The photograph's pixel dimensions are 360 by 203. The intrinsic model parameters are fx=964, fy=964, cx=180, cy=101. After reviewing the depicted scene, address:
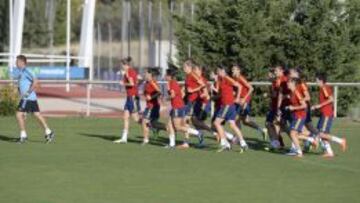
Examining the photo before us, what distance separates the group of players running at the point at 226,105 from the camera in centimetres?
1872

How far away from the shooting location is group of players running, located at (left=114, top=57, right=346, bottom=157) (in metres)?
18.7

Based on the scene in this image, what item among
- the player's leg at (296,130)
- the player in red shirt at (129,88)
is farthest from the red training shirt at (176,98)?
the player's leg at (296,130)

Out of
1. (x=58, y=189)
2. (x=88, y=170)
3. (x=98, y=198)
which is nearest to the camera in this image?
(x=98, y=198)

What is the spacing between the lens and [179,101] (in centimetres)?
2005

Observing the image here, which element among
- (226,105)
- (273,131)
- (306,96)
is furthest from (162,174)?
(273,131)

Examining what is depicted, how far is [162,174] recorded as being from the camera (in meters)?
15.3

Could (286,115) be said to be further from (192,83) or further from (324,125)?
(192,83)

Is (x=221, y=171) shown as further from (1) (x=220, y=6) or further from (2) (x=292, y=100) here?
(1) (x=220, y=6)

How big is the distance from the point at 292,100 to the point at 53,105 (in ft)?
68.2

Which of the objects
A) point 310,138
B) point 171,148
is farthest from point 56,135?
point 310,138

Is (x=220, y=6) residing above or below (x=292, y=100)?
above

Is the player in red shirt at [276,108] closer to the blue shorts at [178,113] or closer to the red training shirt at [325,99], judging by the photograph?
the red training shirt at [325,99]

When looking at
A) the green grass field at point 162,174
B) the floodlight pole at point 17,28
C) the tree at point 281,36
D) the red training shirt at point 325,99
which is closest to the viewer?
the green grass field at point 162,174

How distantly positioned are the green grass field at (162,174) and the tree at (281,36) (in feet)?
39.8
